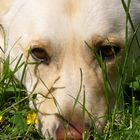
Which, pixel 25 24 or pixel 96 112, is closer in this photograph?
pixel 96 112

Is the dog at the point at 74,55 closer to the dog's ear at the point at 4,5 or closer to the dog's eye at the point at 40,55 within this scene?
the dog's eye at the point at 40,55

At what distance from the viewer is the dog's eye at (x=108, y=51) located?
3355mm

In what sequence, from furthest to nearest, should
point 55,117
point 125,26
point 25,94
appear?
1. point 25,94
2. point 125,26
3. point 55,117

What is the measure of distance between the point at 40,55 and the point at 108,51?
0.41 metres

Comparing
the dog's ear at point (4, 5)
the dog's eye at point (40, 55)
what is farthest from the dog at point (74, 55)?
the dog's ear at point (4, 5)

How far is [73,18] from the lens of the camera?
130 inches

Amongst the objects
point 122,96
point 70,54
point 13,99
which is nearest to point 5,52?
point 13,99

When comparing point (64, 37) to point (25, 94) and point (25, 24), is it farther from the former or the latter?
point (25, 94)

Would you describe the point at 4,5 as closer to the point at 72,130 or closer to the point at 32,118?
the point at 32,118

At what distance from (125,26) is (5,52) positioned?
86cm

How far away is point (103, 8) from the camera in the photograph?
3373mm

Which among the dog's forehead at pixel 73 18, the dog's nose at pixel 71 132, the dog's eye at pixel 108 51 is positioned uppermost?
the dog's forehead at pixel 73 18

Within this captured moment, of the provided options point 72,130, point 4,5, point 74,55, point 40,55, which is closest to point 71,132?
point 72,130

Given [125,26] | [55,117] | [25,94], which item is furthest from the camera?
[25,94]
